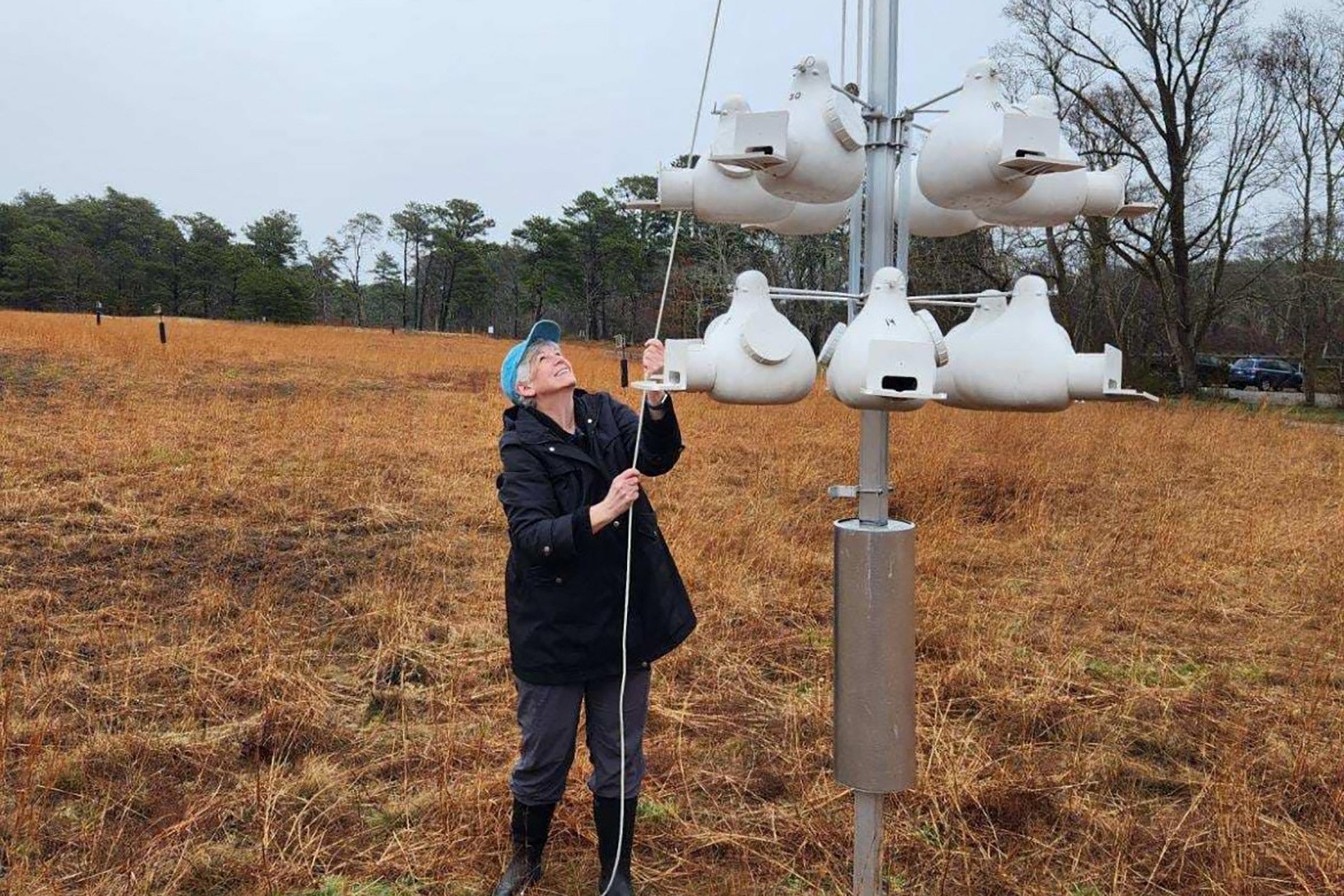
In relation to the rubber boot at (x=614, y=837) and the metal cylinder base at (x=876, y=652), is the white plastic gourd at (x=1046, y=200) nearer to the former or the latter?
the metal cylinder base at (x=876, y=652)

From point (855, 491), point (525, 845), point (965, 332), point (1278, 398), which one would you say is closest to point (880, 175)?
point (965, 332)

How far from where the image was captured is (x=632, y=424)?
227 cm

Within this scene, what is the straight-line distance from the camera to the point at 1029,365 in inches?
61.0

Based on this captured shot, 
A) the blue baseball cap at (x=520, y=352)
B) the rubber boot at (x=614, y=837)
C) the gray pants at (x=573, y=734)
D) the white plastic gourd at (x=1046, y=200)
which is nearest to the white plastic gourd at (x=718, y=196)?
the white plastic gourd at (x=1046, y=200)

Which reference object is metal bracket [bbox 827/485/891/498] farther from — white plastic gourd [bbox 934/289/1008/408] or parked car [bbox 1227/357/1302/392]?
parked car [bbox 1227/357/1302/392]

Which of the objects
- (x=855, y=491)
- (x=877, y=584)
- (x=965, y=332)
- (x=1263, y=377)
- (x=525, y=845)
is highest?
(x=1263, y=377)

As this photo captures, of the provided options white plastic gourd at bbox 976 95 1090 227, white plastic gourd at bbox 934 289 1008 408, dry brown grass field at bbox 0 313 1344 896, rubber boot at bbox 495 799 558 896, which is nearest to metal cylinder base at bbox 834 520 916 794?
white plastic gourd at bbox 934 289 1008 408

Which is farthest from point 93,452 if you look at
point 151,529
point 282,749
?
point 282,749

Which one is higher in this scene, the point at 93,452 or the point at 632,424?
the point at 632,424

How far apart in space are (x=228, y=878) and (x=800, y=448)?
7.23 m

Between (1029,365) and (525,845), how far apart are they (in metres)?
1.74

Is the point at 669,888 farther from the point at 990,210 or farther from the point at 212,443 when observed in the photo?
the point at 212,443

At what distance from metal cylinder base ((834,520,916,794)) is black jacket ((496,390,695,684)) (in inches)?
20.5

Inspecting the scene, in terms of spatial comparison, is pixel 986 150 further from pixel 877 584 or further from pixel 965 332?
pixel 877 584
